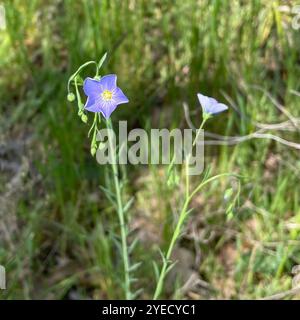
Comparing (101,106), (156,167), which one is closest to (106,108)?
(101,106)

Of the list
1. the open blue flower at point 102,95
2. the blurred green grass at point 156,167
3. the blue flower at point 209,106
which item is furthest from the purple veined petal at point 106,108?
the blurred green grass at point 156,167

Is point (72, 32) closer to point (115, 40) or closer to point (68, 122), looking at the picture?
point (115, 40)

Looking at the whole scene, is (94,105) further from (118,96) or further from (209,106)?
(209,106)

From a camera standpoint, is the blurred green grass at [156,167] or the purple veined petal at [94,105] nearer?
the purple veined petal at [94,105]

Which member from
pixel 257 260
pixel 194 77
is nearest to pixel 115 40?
pixel 194 77

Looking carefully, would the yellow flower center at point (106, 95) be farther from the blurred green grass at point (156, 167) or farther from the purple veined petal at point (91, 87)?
the blurred green grass at point (156, 167)
